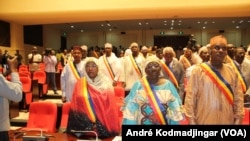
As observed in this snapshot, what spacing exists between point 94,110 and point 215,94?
4.07ft

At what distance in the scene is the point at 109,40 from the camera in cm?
2278

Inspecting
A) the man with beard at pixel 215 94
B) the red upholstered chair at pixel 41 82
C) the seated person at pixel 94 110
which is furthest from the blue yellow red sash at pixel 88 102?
the red upholstered chair at pixel 41 82

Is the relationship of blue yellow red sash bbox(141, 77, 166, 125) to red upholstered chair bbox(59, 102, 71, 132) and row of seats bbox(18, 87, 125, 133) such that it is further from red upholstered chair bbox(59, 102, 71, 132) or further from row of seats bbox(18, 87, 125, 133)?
red upholstered chair bbox(59, 102, 71, 132)

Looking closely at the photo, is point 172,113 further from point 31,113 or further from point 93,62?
point 31,113

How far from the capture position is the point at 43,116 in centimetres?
399

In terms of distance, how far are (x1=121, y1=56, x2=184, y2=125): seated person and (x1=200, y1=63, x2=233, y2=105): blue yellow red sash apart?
330 millimetres

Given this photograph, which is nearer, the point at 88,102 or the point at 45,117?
the point at 88,102

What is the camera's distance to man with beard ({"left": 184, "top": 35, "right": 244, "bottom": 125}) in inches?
110

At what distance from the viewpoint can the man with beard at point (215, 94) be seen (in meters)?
2.79

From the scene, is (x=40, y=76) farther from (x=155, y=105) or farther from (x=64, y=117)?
(x=155, y=105)

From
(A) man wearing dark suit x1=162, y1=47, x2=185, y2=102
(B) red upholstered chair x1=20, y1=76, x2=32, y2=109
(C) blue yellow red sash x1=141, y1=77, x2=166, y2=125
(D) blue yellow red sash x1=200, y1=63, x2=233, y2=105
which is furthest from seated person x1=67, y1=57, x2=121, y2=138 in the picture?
(B) red upholstered chair x1=20, y1=76, x2=32, y2=109

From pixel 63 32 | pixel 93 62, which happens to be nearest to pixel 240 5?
pixel 93 62

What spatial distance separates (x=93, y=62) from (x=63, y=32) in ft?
63.6

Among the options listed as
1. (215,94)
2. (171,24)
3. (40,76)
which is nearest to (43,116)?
(215,94)
